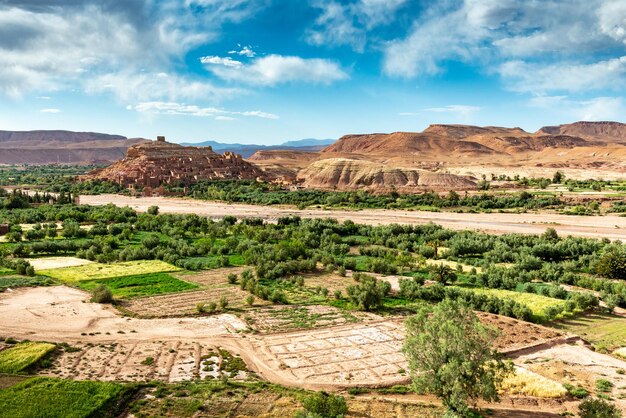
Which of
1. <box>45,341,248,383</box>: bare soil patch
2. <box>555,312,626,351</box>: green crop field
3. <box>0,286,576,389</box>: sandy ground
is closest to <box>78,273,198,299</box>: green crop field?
<box>0,286,576,389</box>: sandy ground

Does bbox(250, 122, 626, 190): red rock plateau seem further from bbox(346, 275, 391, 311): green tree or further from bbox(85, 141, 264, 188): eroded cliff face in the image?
bbox(346, 275, 391, 311): green tree

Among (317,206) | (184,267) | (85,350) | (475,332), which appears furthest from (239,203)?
(475,332)

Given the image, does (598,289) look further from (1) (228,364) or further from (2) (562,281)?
(1) (228,364)

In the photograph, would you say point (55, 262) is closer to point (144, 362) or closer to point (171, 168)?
point (144, 362)

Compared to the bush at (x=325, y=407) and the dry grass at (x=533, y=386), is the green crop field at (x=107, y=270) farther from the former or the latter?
the dry grass at (x=533, y=386)

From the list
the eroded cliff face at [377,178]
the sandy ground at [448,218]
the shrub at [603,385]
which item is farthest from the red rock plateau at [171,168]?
the shrub at [603,385]

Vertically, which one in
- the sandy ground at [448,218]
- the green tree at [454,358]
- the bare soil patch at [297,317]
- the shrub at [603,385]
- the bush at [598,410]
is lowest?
the bare soil patch at [297,317]
